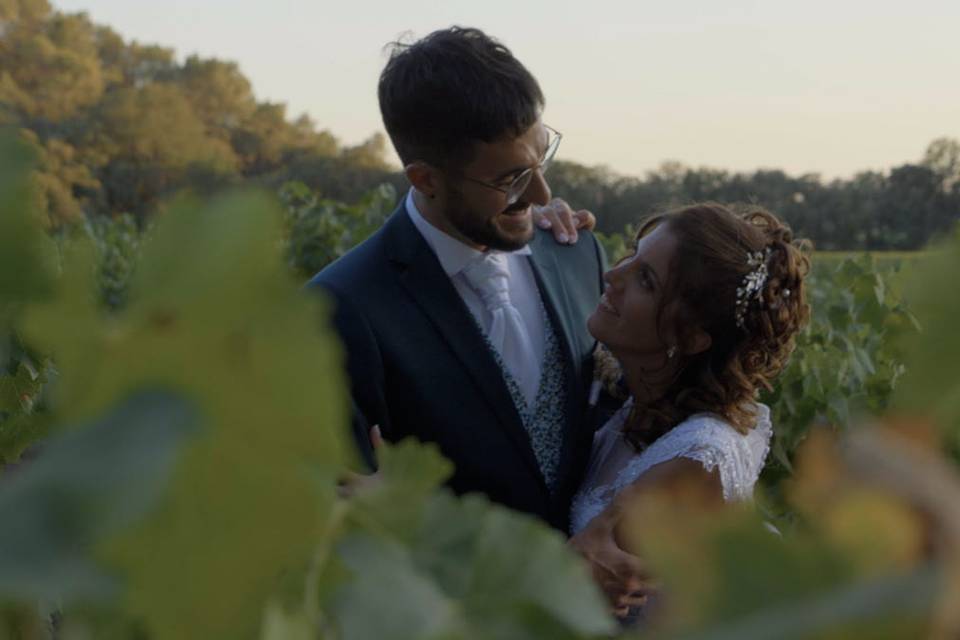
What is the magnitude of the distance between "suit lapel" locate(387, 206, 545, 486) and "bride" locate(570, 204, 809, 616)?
0.86ft

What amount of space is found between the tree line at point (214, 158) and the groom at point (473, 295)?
1933cm

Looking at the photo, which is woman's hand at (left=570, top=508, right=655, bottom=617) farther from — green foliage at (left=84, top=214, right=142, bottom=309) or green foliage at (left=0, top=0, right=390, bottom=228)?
green foliage at (left=0, top=0, right=390, bottom=228)

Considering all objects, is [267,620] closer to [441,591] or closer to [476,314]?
[441,591]

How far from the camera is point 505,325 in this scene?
3209mm

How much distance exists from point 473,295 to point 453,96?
0.57 meters

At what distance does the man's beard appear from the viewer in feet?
10.5

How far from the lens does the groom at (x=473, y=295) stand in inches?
120

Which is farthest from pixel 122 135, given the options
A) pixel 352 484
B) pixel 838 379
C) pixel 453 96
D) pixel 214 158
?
pixel 352 484

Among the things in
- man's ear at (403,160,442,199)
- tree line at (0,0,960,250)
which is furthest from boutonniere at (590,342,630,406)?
tree line at (0,0,960,250)

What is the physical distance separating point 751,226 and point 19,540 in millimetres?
2866

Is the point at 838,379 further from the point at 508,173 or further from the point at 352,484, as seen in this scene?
the point at 352,484

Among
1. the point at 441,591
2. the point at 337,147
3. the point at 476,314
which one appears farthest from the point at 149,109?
the point at 441,591

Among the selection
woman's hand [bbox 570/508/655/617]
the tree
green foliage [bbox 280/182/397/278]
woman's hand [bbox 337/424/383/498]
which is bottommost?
the tree

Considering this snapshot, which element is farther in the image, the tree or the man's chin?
the tree
